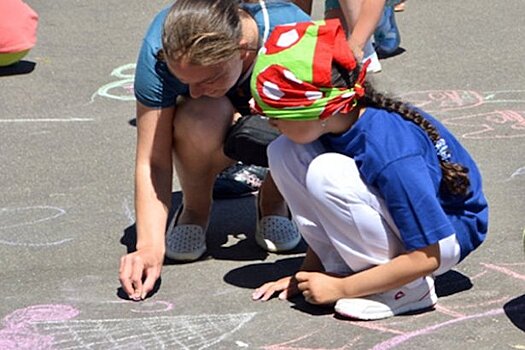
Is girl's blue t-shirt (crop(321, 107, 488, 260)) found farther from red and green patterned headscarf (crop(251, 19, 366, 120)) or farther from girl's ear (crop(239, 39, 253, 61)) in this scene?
girl's ear (crop(239, 39, 253, 61))

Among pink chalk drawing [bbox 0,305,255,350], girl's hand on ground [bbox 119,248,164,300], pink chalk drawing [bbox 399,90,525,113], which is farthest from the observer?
pink chalk drawing [bbox 399,90,525,113]

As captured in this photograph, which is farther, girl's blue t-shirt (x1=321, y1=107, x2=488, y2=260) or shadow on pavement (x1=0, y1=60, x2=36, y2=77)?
shadow on pavement (x1=0, y1=60, x2=36, y2=77)

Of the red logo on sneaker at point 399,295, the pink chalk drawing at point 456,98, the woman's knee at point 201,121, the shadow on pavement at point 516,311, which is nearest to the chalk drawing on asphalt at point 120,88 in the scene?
the pink chalk drawing at point 456,98

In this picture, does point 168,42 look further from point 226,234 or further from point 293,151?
point 226,234

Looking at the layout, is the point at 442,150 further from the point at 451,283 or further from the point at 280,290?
the point at 280,290

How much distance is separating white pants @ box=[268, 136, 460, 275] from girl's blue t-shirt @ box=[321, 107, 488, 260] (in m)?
0.04

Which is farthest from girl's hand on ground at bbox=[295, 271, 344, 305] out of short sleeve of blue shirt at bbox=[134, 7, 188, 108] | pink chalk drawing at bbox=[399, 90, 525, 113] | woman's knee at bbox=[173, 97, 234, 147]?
pink chalk drawing at bbox=[399, 90, 525, 113]

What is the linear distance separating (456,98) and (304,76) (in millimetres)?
2688

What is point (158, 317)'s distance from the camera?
11.0 ft

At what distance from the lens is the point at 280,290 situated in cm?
349

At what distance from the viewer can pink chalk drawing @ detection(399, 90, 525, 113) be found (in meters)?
5.51

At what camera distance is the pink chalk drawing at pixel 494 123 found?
5.02m

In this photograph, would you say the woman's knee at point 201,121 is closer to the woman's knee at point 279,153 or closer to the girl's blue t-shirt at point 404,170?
the woman's knee at point 279,153

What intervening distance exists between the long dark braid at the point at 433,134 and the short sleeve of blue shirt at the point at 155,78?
67cm
